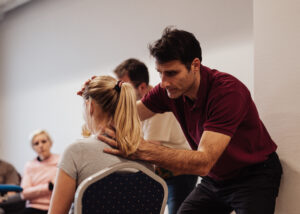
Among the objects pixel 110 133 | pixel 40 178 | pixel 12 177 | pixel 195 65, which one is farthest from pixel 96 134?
pixel 12 177

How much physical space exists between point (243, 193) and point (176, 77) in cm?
57

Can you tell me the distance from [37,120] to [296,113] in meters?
3.96

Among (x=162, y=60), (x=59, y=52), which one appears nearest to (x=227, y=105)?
(x=162, y=60)

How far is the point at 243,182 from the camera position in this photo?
1.74 metres

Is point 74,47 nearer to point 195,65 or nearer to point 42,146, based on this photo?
point 42,146

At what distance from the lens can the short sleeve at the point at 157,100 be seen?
2076 mm

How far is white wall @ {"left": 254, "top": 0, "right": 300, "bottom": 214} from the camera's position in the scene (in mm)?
1923

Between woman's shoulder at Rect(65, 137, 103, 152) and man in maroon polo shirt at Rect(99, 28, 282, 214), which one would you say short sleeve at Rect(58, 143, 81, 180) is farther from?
man in maroon polo shirt at Rect(99, 28, 282, 214)

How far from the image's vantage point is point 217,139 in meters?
1.58

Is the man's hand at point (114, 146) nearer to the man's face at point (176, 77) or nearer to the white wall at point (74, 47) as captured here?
the man's face at point (176, 77)

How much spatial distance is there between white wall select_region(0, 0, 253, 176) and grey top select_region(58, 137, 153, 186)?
1701mm

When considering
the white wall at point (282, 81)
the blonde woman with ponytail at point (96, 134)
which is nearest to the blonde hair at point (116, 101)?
the blonde woman with ponytail at point (96, 134)

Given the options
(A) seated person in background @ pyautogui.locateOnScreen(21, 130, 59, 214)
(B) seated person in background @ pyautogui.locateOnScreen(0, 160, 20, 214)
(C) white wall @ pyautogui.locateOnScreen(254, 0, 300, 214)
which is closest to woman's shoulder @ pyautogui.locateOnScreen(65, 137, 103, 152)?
(C) white wall @ pyautogui.locateOnScreen(254, 0, 300, 214)

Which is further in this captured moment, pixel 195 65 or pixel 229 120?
pixel 195 65
